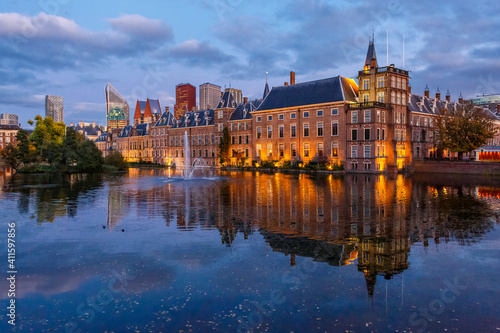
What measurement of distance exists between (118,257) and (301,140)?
190 feet

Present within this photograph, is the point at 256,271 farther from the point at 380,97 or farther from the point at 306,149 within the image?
the point at 306,149

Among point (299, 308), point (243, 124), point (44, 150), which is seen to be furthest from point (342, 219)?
point (243, 124)

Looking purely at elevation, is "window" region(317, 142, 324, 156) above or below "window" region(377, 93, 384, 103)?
below

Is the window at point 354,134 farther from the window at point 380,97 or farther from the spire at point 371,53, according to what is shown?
the spire at point 371,53

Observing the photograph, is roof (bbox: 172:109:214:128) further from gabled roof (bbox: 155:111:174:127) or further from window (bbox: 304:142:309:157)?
window (bbox: 304:142:309:157)

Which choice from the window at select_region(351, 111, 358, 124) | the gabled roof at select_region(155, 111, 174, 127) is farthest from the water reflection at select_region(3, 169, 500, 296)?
the gabled roof at select_region(155, 111, 174, 127)

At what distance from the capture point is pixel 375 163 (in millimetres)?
56750

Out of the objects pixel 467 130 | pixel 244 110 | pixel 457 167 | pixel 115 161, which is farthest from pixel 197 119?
pixel 467 130

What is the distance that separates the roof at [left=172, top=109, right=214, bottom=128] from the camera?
299 feet

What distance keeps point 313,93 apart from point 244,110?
20.2m

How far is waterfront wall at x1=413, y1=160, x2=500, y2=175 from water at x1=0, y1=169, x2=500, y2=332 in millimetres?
39999

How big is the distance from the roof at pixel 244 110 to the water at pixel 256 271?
2503 inches

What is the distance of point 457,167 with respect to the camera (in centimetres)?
5553

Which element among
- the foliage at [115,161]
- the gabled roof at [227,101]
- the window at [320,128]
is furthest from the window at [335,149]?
the foliage at [115,161]
